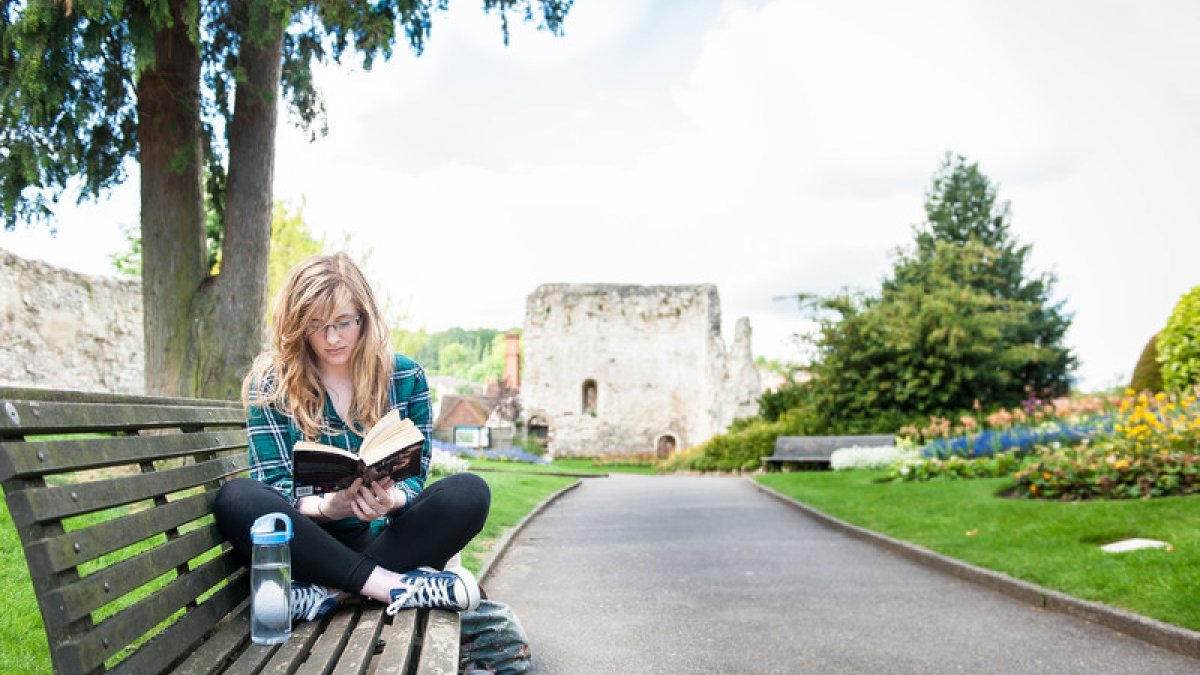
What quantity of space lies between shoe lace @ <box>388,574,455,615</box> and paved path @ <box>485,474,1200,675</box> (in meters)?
1.19

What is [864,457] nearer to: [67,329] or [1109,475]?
[1109,475]

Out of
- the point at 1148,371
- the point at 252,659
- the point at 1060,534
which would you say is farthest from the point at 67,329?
the point at 1148,371

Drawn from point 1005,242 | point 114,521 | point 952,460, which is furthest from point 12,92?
point 1005,242

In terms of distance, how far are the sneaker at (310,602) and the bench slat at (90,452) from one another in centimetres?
58

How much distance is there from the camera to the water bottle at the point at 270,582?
265 cm

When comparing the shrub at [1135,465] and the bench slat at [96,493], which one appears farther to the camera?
the shrub at [1135,465]

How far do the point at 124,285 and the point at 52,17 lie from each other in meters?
8.03

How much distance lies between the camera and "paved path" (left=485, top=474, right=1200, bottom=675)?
4203 mm

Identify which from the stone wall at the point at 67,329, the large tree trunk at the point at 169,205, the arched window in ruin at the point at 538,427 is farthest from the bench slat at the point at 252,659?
the arched window in ruin at the point at 538,427

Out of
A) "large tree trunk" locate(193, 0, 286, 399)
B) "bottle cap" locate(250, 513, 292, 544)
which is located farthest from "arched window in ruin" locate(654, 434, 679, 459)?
"bottle cap" locate(250, 513, 292, 544)

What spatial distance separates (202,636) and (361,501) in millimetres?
588

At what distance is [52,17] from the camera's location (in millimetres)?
6148

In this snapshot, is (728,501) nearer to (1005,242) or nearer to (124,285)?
(124,285)

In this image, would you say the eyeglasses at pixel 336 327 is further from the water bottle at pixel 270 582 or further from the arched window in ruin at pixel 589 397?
the arched window in ruin at pixel 589 397
